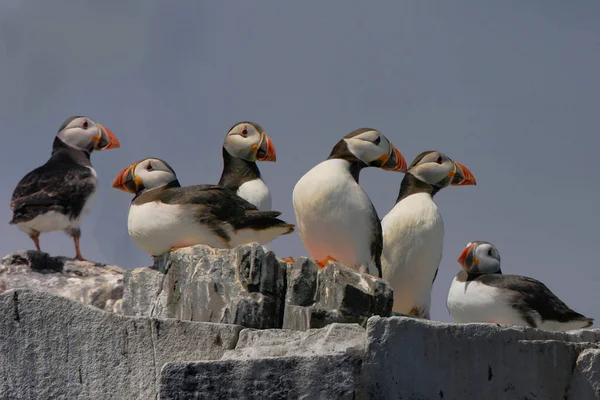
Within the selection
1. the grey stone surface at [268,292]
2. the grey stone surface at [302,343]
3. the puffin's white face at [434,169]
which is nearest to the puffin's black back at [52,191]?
the puffin's white face at [434,169]

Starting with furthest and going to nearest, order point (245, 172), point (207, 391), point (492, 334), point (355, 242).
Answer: point (245, 172)
point (355, 242)
point (492, 334)
point (207, 391)

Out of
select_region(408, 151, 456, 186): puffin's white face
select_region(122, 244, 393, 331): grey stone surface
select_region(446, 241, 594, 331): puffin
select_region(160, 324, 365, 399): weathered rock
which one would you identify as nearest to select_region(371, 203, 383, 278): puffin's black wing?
select_region(408, 151, 456, 186): puffin's white face

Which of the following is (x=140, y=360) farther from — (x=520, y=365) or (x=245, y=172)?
(x=245, y=172)

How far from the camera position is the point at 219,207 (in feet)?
43.6

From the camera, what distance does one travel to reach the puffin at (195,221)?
43.1ft

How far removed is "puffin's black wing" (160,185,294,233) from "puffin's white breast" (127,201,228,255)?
0.10 metres

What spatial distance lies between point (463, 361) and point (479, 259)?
26.1ft

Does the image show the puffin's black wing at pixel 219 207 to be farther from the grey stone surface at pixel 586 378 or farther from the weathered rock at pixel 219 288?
the grey stone surface at pixel 586 378

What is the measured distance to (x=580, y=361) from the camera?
8852mm

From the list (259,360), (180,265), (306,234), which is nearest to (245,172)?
(306,234)

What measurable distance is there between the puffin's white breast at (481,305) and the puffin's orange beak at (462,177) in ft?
4.14

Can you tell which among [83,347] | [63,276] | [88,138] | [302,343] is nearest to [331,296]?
[302,343]

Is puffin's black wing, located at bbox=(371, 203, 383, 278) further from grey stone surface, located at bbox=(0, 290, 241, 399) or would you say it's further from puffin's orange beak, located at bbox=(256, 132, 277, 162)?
grey stone surface, located at bbox=(0, 290, 241, 399)

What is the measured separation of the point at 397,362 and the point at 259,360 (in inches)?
35.2
